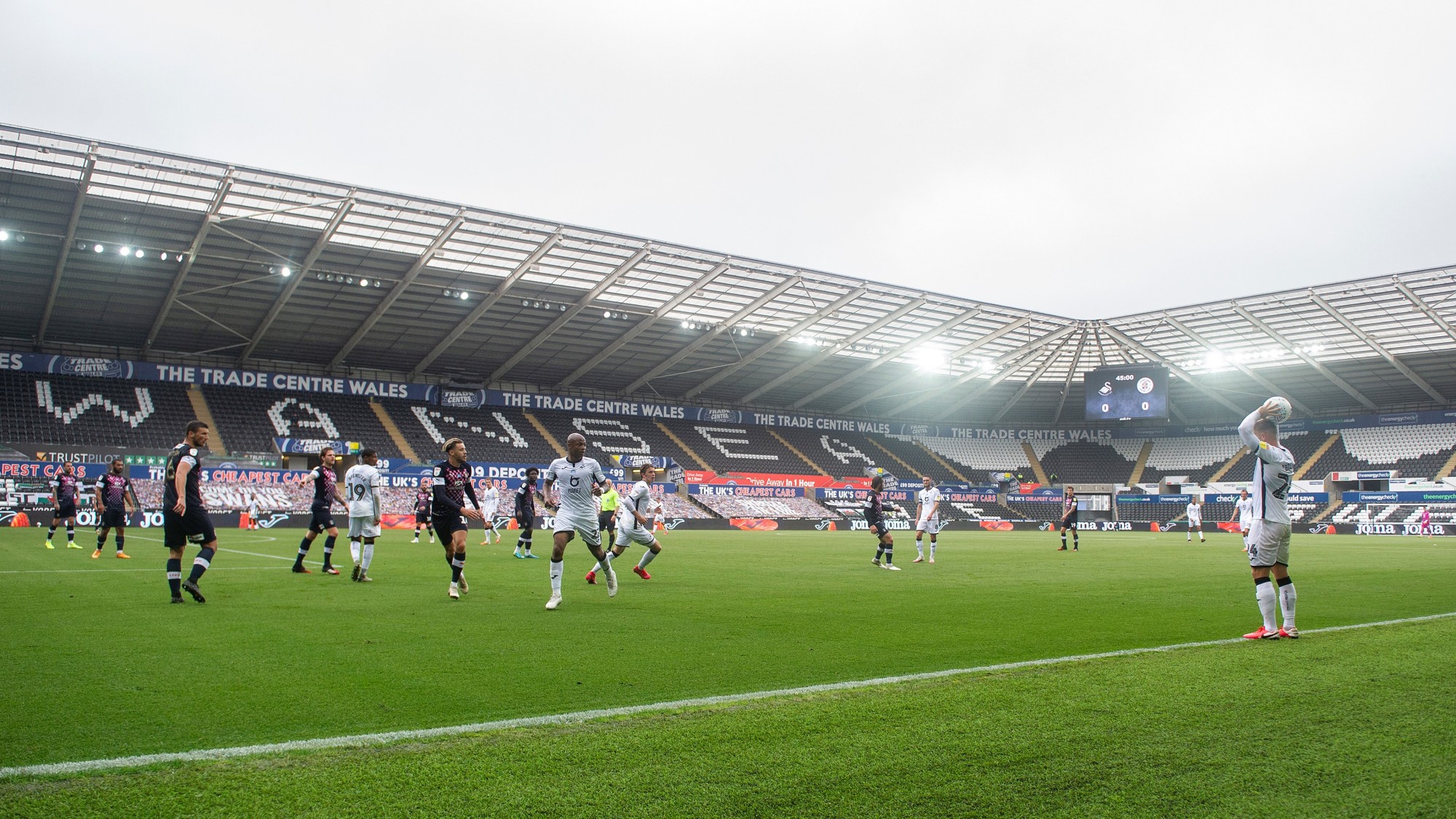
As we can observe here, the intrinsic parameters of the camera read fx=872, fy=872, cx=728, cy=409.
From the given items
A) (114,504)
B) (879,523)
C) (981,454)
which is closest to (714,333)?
(879,523)

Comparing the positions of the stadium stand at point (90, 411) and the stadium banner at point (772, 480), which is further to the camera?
the stadium banner at point (772, 480)

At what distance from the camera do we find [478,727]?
4.50m

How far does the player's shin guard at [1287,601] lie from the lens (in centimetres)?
767

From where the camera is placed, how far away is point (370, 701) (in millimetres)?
5168

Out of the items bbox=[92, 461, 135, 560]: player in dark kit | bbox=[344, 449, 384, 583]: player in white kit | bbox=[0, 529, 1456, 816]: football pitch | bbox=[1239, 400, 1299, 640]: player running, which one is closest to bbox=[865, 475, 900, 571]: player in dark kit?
bbox=[0, 529, 1456, 816]: football pitch

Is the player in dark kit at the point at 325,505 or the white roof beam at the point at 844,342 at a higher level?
the white roof beam at the point at 844,342

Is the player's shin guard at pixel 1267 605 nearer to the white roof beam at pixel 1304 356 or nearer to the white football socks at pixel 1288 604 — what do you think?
the white football socks at pixel 1288 604

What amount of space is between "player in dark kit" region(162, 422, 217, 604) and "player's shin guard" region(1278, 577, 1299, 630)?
36.0ft

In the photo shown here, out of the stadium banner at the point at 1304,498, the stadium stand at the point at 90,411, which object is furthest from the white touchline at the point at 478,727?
the stadium banner at the point at 1304,498

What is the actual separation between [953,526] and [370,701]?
52.9 metres

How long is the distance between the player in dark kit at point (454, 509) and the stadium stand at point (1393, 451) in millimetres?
60965

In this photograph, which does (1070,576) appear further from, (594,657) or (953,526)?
(953,526)

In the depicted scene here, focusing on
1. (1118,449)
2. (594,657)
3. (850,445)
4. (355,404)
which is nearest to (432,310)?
(355,404)

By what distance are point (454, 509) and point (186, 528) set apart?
2.97 metres
